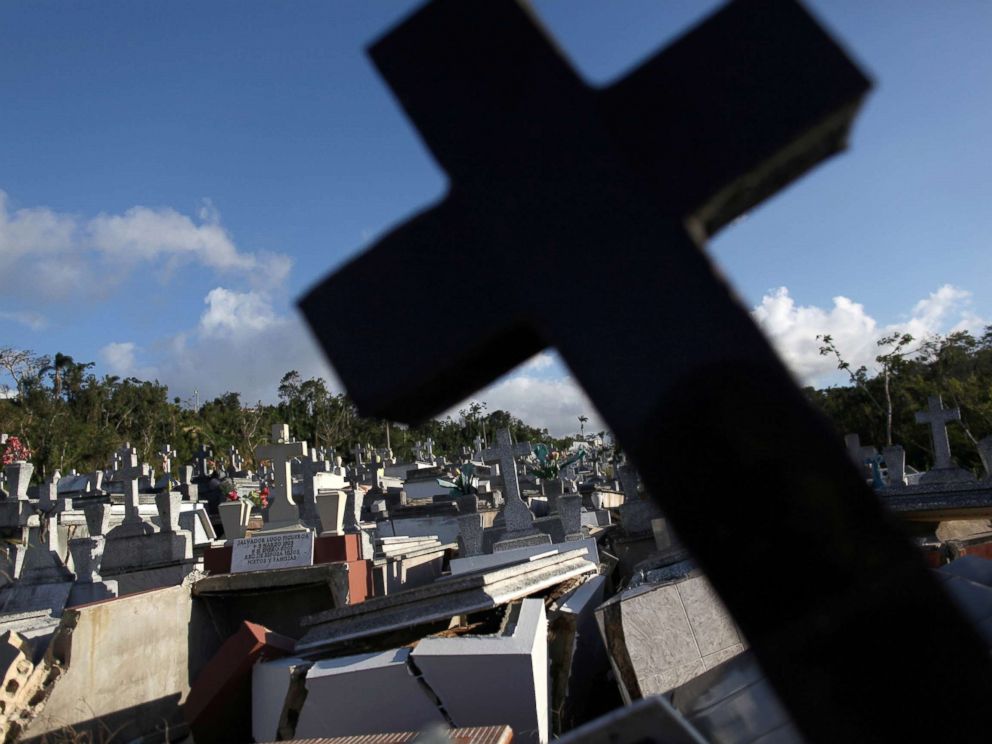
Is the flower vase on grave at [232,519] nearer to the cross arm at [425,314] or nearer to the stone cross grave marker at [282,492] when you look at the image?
the stone cross grave marker at [282,492]

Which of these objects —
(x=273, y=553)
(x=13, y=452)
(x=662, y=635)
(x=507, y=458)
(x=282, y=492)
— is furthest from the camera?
(x=13, y=452)

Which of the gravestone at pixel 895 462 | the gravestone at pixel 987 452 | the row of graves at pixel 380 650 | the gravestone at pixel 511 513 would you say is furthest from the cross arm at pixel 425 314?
the gravestone at pixel 895 462

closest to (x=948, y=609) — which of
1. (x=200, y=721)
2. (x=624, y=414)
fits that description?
(x=624, y=414)

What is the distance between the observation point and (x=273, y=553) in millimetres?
7238

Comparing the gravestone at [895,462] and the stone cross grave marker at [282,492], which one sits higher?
the stone cross grave marker at [282,492]

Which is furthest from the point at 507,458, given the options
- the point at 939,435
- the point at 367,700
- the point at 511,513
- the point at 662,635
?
the point at 939,435

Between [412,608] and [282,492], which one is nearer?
[412,608]

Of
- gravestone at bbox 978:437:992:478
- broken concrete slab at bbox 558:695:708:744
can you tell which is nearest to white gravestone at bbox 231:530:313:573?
broken concrete slab at bbox 558:695:708:744

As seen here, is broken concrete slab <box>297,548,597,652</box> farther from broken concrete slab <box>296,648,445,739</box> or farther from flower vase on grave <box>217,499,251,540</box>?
flower vase on grave <box>217,499,251,540</box>

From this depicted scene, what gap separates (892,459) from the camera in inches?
707

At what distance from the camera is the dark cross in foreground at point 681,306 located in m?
0.87

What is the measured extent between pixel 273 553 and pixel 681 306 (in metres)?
6.97

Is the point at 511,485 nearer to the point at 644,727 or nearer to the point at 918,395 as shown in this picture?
the point at 644,727

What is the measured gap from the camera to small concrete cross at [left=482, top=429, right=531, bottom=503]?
38.5 feet
